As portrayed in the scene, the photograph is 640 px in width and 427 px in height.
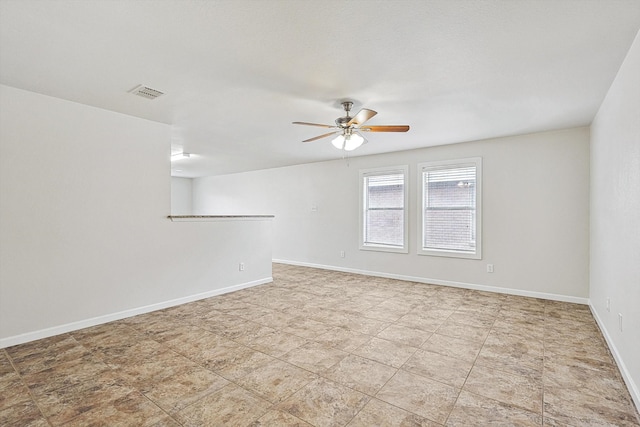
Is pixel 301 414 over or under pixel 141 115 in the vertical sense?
under

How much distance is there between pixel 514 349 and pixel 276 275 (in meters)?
4.27

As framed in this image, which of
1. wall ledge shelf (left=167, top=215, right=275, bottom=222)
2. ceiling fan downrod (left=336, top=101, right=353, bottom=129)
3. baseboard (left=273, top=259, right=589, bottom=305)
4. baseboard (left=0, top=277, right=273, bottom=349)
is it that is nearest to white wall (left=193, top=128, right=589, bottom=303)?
baseboard (left=273, top=259, right=589, bottom=305)

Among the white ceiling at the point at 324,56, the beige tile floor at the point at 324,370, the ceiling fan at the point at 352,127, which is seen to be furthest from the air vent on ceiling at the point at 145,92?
the beige tile floor at the point at 324,370

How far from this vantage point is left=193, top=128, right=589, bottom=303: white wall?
418 centimetres

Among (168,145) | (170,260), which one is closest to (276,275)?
(170,260)

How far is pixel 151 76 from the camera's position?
270cm

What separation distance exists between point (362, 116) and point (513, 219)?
3.18 meters

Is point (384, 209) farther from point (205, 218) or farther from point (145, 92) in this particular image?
point (145, 92)

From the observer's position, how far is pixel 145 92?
3.01 metres

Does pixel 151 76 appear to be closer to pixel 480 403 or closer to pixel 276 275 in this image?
pixel 480 403

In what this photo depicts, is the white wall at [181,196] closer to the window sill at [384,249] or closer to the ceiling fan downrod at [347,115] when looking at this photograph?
the window sill at [384,249]

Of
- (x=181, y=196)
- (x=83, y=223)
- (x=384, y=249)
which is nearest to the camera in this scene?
(x=83, y=223)

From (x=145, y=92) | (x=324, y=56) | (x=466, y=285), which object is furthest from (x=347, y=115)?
(x=466, y=285)

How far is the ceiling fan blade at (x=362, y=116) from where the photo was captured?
2.88 m
